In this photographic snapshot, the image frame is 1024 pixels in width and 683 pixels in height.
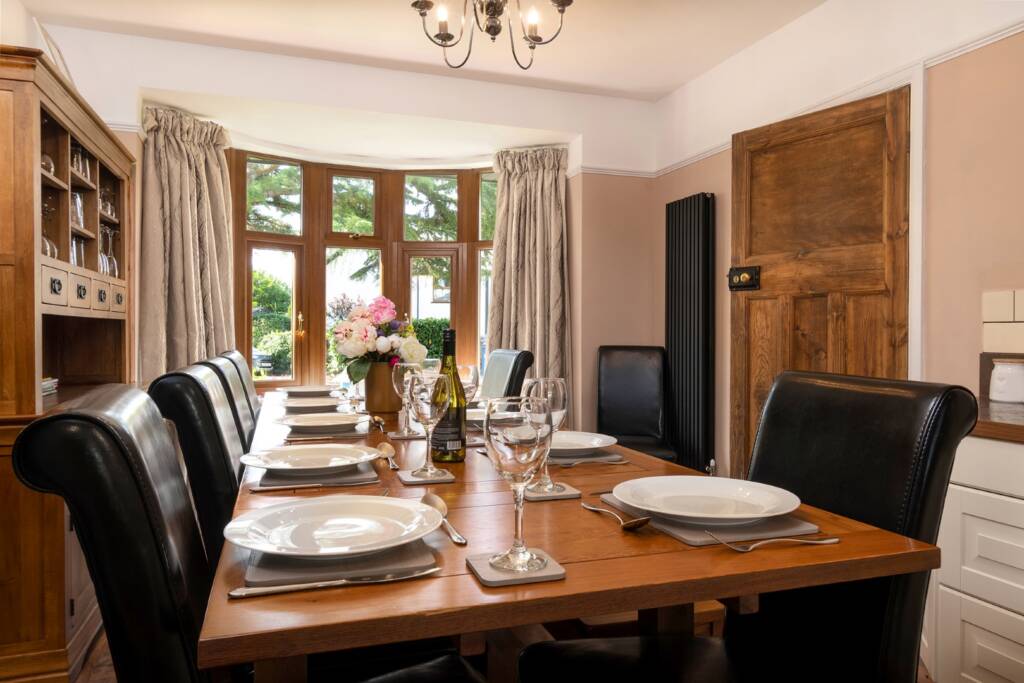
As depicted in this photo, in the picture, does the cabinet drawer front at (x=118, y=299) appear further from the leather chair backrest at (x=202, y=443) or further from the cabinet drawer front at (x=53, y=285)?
the leather chair backrest at (x=202, y=443)

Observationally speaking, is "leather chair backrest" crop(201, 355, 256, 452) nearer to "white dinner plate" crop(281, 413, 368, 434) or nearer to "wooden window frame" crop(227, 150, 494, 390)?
"white dinner plate" crop(281, 413, 368, 434)

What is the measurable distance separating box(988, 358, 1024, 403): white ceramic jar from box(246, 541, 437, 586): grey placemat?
2205 mm

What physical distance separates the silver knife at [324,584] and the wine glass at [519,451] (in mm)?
97

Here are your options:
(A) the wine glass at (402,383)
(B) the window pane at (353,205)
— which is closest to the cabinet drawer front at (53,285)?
(A) the wine glass at (402,383)

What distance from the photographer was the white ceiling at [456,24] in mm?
3180

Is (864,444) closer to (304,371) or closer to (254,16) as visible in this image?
(254,16)

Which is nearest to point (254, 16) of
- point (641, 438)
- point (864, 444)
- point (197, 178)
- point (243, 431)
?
point (197, 178)

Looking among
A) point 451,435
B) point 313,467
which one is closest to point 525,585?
point 313,467

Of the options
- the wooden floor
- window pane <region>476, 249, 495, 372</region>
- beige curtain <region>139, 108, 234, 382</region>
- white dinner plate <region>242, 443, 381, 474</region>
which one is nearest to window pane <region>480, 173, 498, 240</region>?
window pane <region>476, 249, 495, 372</region>

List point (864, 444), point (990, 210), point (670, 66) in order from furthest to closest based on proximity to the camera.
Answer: point (670, 66), point (990, 210), point (864, 444)

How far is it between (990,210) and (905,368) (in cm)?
63

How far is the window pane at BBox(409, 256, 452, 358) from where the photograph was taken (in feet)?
16.6

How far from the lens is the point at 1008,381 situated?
2.25 m

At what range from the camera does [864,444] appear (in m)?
1.19
